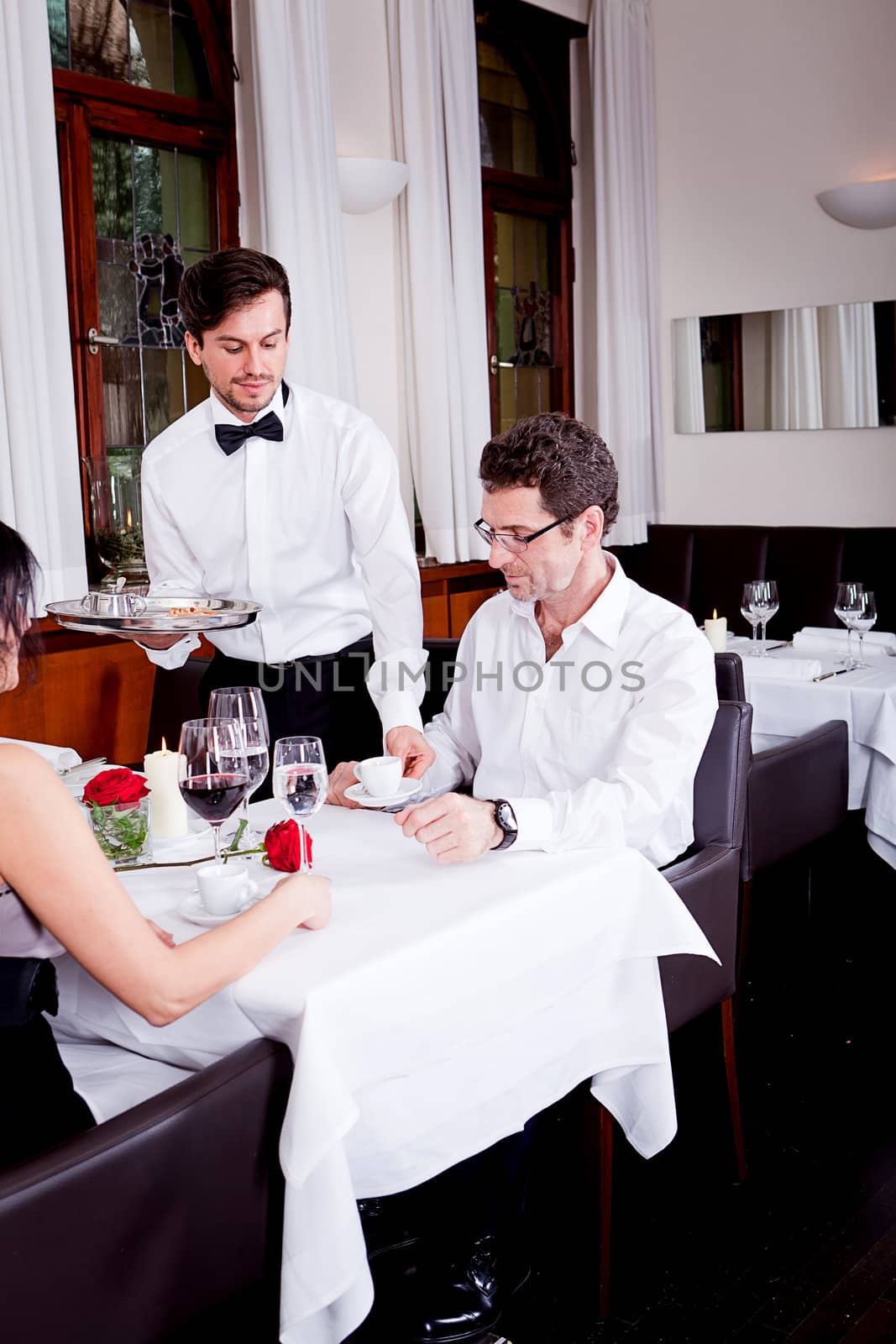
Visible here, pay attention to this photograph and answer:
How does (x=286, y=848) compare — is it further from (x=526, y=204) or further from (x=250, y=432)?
(x=526, y=204)

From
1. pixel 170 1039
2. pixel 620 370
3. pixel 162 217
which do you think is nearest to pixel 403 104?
pixel 162 217

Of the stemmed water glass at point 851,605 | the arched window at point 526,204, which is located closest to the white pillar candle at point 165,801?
the stemmed water glass at point 851,605

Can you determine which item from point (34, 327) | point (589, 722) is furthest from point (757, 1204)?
point (34, 327)

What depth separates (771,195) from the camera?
6191 millimetres

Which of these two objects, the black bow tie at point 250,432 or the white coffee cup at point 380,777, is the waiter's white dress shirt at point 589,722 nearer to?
the white coffee cup at point 380,777

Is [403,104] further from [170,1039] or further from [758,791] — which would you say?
[170,1039]

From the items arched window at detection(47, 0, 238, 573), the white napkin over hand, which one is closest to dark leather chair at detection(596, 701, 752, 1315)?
the white napkin over hand

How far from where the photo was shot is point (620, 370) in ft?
20.7

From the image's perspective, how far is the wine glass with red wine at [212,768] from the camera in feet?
5.70

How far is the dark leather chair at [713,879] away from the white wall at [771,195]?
4.06 metres

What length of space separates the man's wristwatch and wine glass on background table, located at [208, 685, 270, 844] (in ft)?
1.10

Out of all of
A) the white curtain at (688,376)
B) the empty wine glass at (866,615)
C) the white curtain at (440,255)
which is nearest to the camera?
the empty wine glass at (866,615)

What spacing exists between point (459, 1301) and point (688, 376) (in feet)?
17.3

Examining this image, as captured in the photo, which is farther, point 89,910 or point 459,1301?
point 459,1301
